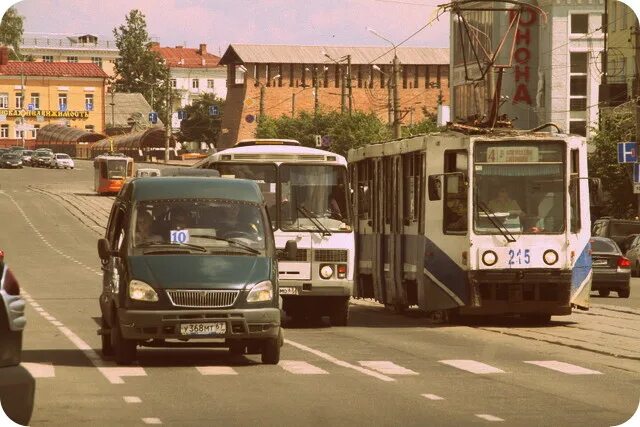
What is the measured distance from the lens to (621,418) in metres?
13.7

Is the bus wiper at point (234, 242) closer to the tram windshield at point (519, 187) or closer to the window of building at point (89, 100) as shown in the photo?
the tram windshield at point (519, 187)

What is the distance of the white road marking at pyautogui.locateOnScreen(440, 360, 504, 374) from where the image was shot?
59.6ft

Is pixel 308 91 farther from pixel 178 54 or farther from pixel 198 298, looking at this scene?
pixel 198 298

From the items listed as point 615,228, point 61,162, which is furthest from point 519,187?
point 61,162

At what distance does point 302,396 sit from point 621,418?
280cm

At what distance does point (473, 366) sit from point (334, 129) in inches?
2364

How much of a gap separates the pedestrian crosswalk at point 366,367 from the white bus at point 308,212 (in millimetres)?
6672

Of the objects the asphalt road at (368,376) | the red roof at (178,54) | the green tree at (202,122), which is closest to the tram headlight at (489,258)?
the asphalt road at (368,376)

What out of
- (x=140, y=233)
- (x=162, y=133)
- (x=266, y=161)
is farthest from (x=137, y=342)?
→ (x=162, y=133)

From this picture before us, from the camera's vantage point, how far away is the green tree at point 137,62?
17.9 metres

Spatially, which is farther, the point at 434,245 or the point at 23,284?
the point at 23,284

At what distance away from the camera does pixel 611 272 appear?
40.1m

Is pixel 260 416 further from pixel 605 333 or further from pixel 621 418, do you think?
pixel 605 333

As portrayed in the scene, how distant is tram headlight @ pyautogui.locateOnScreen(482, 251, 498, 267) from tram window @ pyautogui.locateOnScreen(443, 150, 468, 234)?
481mm
